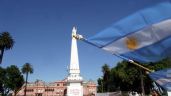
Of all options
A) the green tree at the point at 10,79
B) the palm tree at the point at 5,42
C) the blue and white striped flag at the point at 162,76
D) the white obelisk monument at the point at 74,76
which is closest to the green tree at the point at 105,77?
the green tree at the point at 10,79

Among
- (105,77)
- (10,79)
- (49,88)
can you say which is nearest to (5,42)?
(10,79)

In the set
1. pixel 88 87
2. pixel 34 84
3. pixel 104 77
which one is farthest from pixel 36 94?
pixel 104 77

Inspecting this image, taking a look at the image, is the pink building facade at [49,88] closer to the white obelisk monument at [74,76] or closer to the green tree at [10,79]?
the green tree at [10,79]

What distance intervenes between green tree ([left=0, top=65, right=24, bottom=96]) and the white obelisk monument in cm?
7152

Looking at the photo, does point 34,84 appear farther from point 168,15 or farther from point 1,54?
point 168,15

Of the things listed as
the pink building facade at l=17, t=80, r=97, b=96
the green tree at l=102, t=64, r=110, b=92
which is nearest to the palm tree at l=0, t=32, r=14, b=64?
the green tree at l=102, t=64, r=110, b=92

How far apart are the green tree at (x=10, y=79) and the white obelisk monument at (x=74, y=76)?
71.5 m

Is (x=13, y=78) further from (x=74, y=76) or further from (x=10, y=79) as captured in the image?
(x=74, y=76)

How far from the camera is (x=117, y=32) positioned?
34.3ft

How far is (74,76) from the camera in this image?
1673 inches

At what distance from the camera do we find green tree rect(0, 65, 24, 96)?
4353 inches

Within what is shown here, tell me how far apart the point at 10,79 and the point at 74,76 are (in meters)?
72.0

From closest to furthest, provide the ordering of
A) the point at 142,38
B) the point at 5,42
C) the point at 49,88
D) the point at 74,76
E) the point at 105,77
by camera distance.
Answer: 1. the point at 142,38
2. the point at 74,76
3. the point at 5,42
4. the point at 105,77
5. the point at 49,88

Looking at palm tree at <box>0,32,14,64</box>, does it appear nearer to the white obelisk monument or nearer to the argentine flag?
the white obelisk monument
